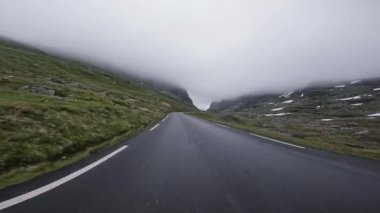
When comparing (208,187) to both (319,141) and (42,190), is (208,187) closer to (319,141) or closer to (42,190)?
(42,190)

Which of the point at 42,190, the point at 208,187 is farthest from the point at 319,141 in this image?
the point at 42,190

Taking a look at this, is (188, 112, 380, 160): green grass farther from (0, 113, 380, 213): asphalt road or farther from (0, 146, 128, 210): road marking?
(0, 146, 128, 210): road marking

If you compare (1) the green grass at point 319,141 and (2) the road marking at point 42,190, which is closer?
(2) the road marking at point 42,190

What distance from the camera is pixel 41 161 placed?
962cm

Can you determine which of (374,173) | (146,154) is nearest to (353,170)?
(374,173)

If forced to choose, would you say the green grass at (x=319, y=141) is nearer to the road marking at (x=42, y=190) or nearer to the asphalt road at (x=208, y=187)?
the asphalt road at (x=208, y=187)

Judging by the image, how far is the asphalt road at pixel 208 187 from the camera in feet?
16.9

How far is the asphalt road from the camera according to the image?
5.16 meters

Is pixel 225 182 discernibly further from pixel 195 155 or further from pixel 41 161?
pixel 41 161

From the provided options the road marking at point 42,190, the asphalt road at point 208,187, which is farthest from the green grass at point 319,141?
the road marking at point 42,190

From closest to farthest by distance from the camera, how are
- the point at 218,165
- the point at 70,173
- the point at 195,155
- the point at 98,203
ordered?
the point at 98,203 → the point at 70,173 → the point at 218,165 → the point at 195,155

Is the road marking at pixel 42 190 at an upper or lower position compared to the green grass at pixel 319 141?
lower

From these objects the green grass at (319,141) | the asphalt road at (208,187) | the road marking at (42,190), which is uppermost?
the green grass at (319,141)

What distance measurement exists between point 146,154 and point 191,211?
6.71m
